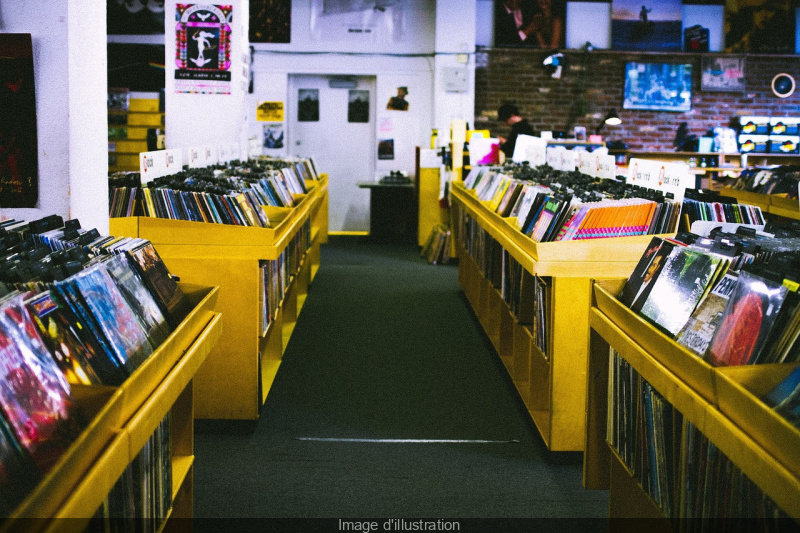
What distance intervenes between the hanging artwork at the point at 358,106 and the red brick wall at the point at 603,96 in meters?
1.54

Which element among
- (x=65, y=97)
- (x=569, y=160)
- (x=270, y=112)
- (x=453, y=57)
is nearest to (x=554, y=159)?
(x=569, y=160)

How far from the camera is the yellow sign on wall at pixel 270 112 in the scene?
8.25 metres

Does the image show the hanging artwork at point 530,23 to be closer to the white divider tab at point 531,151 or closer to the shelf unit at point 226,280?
the white divider tab at point 531,151

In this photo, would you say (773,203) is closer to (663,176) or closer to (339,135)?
(663,176)

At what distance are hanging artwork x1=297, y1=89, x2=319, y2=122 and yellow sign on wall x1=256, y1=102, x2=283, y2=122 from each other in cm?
233

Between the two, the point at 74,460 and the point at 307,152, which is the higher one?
the point at 307,152

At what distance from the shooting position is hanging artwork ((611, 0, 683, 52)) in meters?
10.4

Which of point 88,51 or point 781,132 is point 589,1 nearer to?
point 781,132

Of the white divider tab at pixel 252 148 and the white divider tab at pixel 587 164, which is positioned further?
the white divider tab at pixel 252 148

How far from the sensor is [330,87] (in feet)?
35.1

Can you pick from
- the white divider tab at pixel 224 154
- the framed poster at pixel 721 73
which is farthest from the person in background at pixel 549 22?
the white divider tab at pixel 224 154

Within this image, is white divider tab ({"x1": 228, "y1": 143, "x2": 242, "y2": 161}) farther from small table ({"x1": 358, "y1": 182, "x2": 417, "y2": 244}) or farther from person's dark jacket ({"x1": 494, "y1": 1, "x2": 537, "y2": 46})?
person's dark jacket ({"x1": 494, "y1": 1, "x2": 537, "y2": 46})

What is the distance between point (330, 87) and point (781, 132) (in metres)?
6.26

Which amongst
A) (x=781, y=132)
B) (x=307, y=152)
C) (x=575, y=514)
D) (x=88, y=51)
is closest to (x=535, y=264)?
(x=575, y=514)
